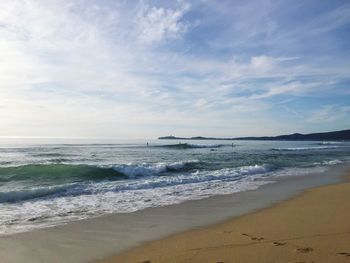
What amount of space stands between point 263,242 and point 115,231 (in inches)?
114

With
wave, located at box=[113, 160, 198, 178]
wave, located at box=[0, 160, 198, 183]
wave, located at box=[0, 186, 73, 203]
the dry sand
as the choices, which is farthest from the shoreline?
wave, located at box=[113, 160, 198, 178]

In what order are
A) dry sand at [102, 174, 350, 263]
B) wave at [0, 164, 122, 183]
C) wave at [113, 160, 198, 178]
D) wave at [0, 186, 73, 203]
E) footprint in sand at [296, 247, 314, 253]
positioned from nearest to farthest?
1. dry sand at [102, 174, 350, 263]
2. footprint in sand at [296, 247, 314, 253]
3. wave at [0, 186, 73, 203]
4. wave at [0, 164, 122, 183]
5. wave at [113, 160, 198, 178]

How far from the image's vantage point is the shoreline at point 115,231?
223 inches

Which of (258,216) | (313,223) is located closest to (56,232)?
(258,216)

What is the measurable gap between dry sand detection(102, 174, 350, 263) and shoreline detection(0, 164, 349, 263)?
40cm

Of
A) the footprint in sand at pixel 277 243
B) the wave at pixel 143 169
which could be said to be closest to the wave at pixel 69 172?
the wave at pixel 143 169

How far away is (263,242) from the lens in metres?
5.63

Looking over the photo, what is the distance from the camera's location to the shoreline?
18.6ft

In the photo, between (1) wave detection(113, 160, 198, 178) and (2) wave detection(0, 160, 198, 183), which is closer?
(2) wave detection(0, 160, 198, 183)

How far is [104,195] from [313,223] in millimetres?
7449

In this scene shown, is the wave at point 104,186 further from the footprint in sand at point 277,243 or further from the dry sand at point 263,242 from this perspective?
the footprint in sand at point 277,243

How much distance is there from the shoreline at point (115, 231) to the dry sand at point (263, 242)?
1.30 ft

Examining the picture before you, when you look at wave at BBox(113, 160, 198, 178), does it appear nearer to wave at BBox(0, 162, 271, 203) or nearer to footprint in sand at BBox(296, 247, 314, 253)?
wave at BBox(0, 162, 271, 203)

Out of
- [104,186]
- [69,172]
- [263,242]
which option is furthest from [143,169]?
[263,242]
